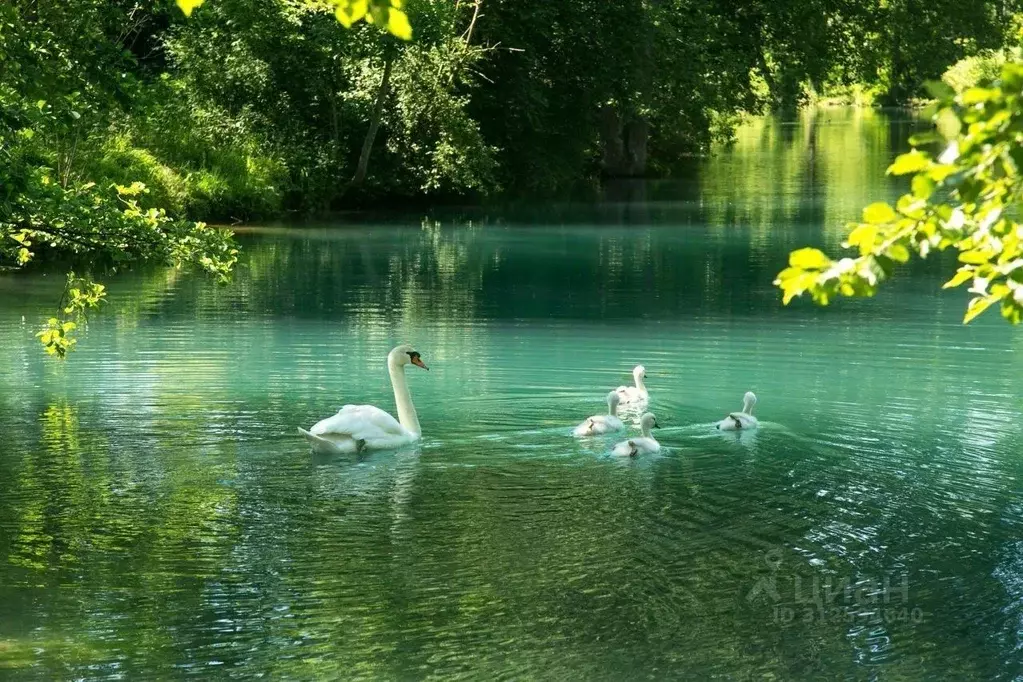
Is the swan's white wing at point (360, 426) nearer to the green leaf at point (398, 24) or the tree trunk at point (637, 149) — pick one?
the green leaf at point (398, 24)

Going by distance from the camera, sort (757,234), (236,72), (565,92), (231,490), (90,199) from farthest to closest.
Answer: (565,92) < (236,72) < (757,234) < (90,199) < (231,490)

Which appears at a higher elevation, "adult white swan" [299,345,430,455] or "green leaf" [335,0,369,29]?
"green leaf" [335,0,369,29]

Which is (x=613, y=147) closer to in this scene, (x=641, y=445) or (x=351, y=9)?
(x=641, y=445)

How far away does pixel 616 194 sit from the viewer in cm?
4112

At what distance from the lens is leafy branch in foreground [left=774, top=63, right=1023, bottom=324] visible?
3.20m

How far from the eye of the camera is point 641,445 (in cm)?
1155

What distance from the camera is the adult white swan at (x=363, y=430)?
453 inches

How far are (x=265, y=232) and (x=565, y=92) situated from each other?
1255 cm

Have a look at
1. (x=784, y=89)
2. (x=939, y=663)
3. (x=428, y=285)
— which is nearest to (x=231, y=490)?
(x=939, y=663)

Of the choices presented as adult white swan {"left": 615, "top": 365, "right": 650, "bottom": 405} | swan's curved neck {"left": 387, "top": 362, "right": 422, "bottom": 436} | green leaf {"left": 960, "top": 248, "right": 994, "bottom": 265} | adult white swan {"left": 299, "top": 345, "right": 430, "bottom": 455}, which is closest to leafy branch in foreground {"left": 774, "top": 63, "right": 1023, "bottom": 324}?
green leaf {"left": 960, "top": 248, "right": 994, "bottom": 265}

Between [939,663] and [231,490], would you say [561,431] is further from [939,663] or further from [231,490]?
[939,663]

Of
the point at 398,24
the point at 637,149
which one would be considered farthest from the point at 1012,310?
the point at 637,149

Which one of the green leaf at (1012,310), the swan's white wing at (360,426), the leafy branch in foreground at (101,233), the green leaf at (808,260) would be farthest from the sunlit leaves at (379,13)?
the swan's white wing at (360,426)

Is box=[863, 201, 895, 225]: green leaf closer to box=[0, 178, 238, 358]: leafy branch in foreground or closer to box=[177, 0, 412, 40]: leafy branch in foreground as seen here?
box=[177, 0, 412, 40]: leafy branch in foreground
